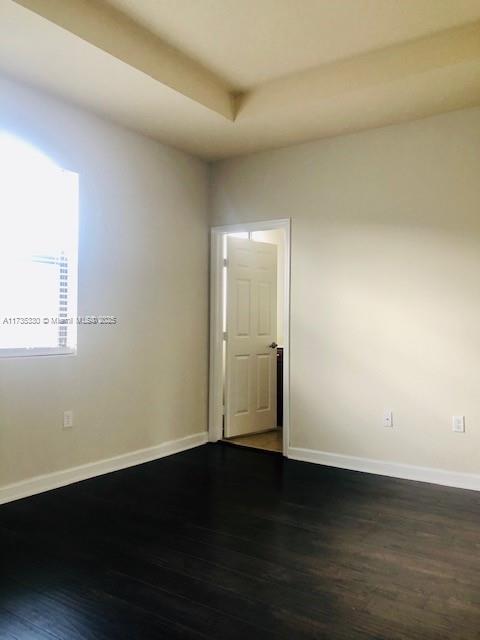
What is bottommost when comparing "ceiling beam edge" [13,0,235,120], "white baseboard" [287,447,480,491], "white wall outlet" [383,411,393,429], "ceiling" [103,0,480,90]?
"white baseboard" [287,447,480,491]

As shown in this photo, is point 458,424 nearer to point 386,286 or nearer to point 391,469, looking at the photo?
point 391,469

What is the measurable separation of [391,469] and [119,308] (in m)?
2.38

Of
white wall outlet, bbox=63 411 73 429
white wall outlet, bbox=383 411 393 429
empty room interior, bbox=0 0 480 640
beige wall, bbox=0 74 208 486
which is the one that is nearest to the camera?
empty room interior, bbox=0 0 480 640

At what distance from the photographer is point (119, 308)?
12.6ft

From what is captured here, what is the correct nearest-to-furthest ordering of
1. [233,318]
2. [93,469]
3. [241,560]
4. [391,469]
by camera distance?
[241,560] < [93,469] < [391,469] < [233,318]

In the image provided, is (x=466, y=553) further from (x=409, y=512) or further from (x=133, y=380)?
(x=133, y=380)

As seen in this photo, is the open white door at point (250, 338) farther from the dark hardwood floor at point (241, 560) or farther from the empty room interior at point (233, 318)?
the dark hardwood floor at point (241, 560)

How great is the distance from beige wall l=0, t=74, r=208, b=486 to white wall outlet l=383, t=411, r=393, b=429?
1708 millimetres

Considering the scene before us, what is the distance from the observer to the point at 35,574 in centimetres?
217

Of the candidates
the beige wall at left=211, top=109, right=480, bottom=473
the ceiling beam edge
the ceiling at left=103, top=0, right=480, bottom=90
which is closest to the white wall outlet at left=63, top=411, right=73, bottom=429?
the beige wall at left=211, top=109, right=480, bottom=473

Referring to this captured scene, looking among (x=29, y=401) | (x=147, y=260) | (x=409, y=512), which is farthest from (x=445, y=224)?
(x=29, y=401)

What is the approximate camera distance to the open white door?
4.78m

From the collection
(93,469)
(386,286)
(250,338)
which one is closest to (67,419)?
(93,469)

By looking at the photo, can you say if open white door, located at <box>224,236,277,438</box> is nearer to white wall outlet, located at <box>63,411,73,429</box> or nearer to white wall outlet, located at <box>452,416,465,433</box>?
white wall outlet, located at <box>63,411,73,429</box>
